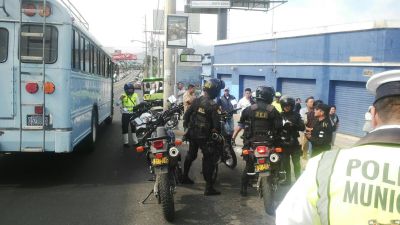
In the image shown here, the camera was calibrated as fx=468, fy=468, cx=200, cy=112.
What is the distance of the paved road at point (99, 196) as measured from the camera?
598 cm

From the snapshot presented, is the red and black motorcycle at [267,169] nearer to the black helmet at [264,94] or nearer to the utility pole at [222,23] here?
the black helmet at [264,94]

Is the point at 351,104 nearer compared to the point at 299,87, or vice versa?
the point at 351,104

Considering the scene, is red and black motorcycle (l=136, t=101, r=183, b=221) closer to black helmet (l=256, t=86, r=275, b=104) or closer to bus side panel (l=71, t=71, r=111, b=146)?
black helmet (l=256, t=86, r=275, b=104)

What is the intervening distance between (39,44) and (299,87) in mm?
14492

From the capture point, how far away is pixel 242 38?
2744 cm

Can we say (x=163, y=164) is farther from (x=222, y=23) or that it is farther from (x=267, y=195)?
(x=222, y=23)

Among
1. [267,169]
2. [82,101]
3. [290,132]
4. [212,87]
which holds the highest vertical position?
[212,87]

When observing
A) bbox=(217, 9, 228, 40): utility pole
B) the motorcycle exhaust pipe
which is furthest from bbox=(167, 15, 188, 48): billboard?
bbox=(217, 9, 228, 40): utility pole

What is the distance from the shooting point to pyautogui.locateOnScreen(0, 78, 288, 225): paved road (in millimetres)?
5977

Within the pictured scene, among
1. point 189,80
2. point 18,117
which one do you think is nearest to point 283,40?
point 18,117

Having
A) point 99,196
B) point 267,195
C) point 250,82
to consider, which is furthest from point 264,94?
point 250,82

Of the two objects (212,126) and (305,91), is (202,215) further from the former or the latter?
(305,91)

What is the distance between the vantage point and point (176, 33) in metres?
15.7

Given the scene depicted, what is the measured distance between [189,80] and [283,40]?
2934 cm
